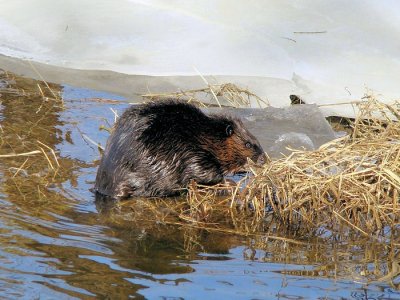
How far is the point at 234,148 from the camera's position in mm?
6551

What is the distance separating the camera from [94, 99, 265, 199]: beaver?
5.89 meters

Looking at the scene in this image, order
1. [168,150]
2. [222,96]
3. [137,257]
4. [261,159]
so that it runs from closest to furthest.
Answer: [137,257] → [168,150] → [261,159] → [222,96]

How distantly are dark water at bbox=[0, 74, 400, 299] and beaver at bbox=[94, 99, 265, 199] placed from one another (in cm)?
29

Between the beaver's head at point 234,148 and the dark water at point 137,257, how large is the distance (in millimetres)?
962

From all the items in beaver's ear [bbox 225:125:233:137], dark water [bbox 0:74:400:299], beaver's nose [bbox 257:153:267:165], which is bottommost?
dark water [bbox 0:74:400:299]

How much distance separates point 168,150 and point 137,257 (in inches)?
58.5

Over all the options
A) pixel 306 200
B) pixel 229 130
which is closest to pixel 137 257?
pixel 306 200

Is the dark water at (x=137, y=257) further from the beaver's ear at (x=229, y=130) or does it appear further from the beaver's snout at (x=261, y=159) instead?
the beaver's snout at (x=261, y=159)

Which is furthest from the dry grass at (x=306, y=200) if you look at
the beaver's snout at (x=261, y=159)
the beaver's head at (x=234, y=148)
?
the beaver's snout at (x=261, y=159)

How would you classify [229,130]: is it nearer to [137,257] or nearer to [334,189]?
[334,189]

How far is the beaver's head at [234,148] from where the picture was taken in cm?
650

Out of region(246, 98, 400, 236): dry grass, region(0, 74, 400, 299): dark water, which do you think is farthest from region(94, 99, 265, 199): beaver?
region(246, 98, 400, 236): dry grass

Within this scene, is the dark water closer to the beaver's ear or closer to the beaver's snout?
the beaver's ear

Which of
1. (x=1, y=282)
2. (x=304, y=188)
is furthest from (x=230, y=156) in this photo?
(x=1, y=282)
